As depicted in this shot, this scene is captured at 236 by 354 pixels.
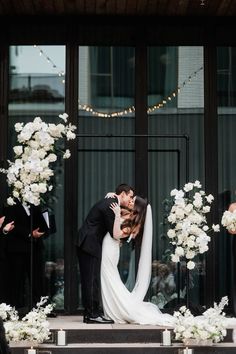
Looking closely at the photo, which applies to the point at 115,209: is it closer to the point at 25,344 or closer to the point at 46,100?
the point at 25,344

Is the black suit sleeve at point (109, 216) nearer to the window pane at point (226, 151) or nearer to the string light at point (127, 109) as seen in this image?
the string light at point (127, 109)

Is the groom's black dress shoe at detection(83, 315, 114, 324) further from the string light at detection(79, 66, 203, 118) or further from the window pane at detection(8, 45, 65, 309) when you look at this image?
the string light at detection(79, 66, 203, 118)

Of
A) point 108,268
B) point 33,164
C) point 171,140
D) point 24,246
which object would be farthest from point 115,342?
point 171,140

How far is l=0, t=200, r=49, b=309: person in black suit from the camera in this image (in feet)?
36.3

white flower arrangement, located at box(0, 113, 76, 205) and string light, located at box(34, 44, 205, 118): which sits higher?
string light, located at box(34, 44, 205, 118)

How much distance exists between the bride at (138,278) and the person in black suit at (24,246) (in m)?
0.97

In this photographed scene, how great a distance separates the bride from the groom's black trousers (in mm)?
124

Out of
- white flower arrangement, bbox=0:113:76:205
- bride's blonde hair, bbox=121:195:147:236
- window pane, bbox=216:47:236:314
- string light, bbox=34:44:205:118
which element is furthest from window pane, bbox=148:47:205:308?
white flower arrangement, bbox=0:113:76:205

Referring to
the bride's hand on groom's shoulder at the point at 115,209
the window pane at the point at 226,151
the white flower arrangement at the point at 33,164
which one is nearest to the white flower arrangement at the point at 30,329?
the white flower arrangement at the point at 33,164

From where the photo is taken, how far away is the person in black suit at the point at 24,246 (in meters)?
11.1

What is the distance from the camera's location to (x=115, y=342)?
31.9 feet

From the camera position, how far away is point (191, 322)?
9.48 meters

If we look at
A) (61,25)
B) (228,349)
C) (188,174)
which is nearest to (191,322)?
(228,349)

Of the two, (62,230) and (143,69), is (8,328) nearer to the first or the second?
(62,230)
